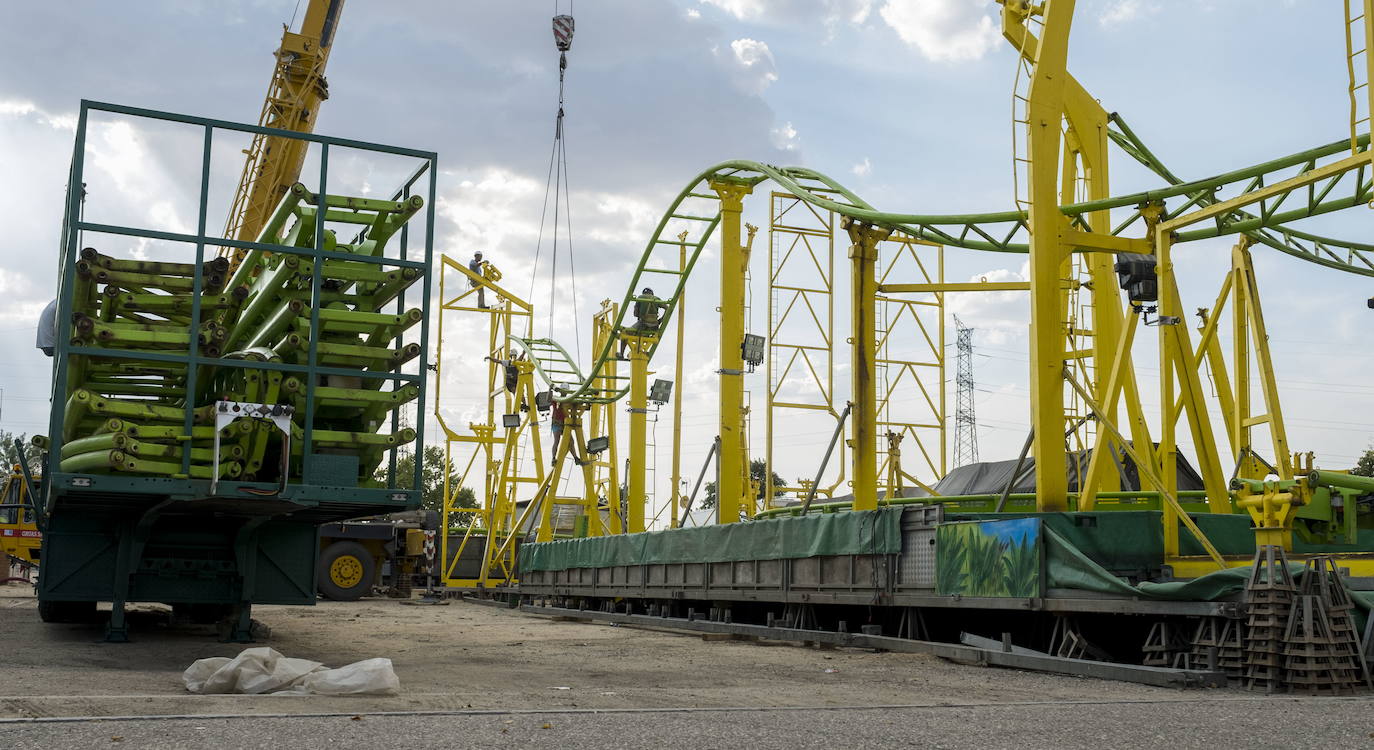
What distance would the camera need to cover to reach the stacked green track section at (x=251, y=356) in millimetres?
10508

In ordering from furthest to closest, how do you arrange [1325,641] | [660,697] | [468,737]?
[1325,641] → [660,697] → [468,737]

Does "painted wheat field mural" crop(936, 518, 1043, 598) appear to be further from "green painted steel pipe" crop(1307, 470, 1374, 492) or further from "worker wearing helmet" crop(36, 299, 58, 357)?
"worker wearing helmet" crop(36, 299, 58, 357)

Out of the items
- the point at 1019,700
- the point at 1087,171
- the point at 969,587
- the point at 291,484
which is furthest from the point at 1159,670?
the point at 1087,171

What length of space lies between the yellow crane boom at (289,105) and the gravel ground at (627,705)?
17.1 metres

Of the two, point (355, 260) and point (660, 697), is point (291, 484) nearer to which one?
point (355, 260)

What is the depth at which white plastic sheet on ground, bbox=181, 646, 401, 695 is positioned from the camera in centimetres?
820

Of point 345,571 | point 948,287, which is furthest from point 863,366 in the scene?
point 345,571

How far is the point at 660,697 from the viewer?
8805 millimetres

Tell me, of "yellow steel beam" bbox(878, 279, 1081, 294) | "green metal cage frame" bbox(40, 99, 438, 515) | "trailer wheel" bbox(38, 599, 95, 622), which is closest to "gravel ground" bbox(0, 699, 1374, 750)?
"green metal cage frame" bbox(40, 99, 438, 515)

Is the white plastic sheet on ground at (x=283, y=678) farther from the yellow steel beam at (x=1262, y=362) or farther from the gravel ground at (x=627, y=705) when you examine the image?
the yellow steel beam at (x=1262, y=362)

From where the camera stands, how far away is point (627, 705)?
8.20 meters

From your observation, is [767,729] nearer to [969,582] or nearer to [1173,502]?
[969,582]

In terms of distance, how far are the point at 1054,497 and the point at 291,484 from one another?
871cm

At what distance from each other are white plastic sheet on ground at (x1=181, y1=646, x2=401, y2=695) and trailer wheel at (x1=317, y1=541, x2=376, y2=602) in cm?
2312
